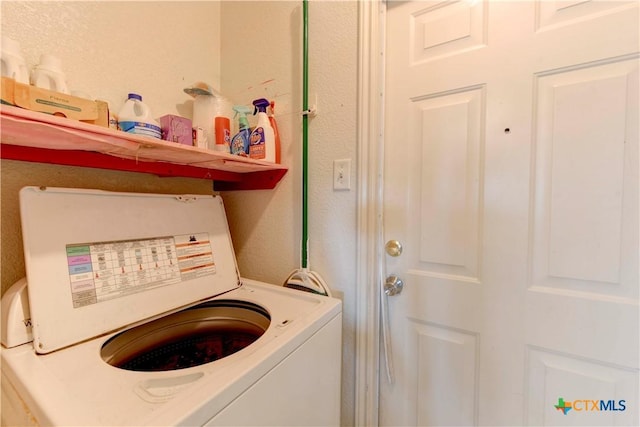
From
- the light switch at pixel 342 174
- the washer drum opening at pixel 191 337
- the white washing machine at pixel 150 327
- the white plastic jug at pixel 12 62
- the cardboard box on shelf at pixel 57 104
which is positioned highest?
the white plastic jug at pixel 12 62

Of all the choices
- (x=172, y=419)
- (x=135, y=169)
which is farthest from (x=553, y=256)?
(x=135, y=169)

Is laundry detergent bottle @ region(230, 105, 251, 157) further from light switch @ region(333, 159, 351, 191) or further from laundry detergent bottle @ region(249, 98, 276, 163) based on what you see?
light switch @ region(333, 159, 351, 191)

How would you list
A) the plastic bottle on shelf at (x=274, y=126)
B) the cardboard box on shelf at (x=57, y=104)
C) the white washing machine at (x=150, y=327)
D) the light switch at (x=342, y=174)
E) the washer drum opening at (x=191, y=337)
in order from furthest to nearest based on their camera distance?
1. the plastic bottle on shelf at (x=274, y=126)
2. the light switch at (x=342, y=174)
3. the washer drum opening at (x=191, y=337)
4. the cardboard box on shelf at (x=57, y=104)
5. the white washing machine at (x=150, y=327)

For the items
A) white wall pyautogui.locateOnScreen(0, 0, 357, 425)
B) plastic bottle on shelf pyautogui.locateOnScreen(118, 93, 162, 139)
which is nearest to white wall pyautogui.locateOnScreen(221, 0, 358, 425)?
white wall pyautogui.locateOnScreen(0, 0, 357, 425)

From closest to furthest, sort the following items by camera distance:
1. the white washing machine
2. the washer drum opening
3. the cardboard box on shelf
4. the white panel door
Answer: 1. the white washing machine
2. the cardboard box on shelf
3. the white panel door
4. the washer drum opening

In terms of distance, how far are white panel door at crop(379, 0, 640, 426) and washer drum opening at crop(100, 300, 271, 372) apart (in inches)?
24.5

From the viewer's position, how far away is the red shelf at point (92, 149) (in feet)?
2.02

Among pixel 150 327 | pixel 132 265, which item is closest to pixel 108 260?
pixel 132 265

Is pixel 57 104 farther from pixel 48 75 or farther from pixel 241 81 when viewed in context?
pixel 241 81

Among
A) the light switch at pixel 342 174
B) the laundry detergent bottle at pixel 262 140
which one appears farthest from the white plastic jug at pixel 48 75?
the light switch at pixel 342 174

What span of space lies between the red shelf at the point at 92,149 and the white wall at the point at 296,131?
0.21m

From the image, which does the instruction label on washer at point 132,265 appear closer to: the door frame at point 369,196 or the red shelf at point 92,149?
the red shelf at point 92,149

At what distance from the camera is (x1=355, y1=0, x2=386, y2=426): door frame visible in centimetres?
112

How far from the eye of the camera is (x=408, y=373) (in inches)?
45.1
